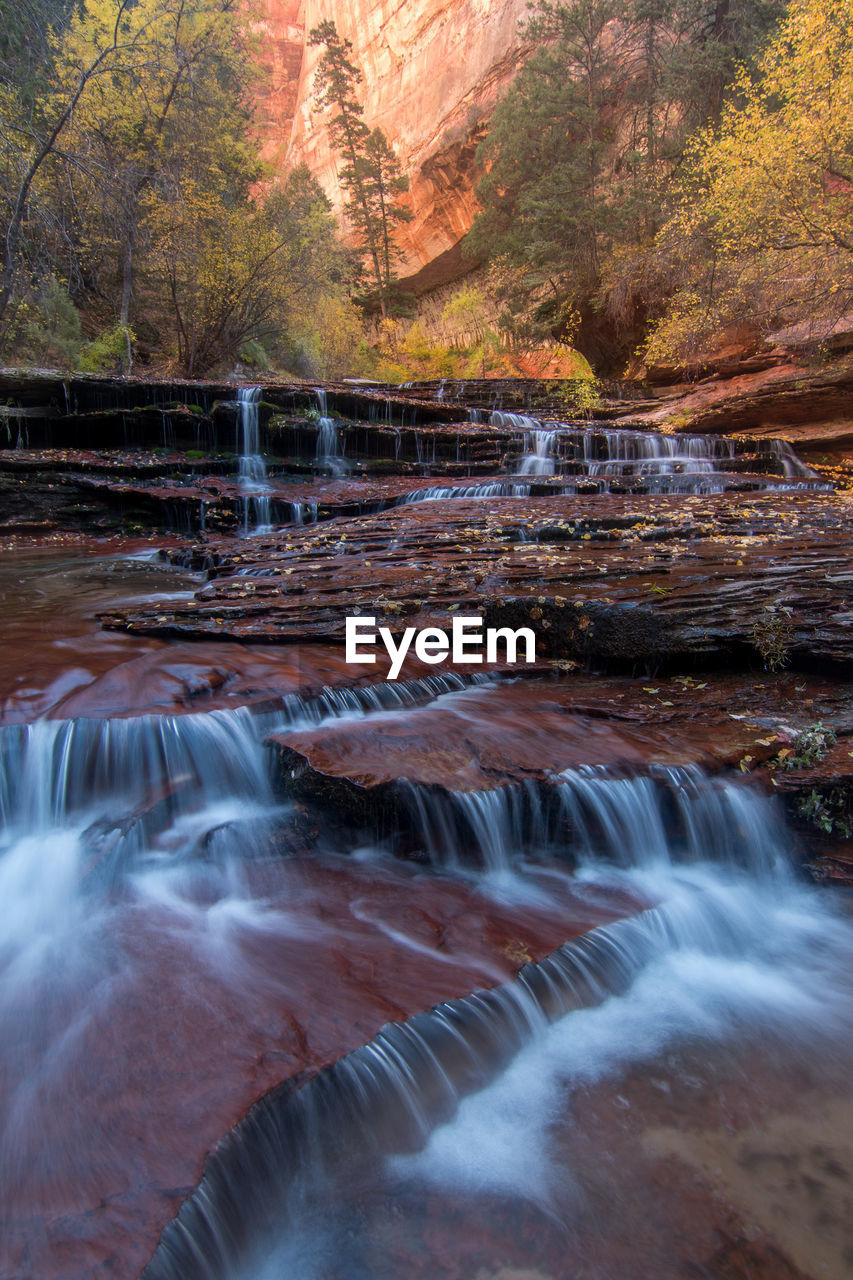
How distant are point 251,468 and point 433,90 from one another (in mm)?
41251

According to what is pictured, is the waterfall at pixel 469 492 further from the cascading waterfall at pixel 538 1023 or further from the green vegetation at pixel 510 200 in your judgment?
the cascading waterfall at pixel 538 1023

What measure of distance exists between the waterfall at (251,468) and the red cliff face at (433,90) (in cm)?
2419

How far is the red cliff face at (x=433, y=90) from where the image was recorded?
36.6m

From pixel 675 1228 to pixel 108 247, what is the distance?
2609 centimetres

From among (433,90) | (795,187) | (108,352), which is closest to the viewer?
(795,187)

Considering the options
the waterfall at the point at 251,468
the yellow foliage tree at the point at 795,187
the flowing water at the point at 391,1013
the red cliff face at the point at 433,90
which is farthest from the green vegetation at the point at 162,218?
the flowing water at the point at 391,1013

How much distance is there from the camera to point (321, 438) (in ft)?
51.2

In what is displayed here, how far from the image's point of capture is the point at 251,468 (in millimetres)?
14359

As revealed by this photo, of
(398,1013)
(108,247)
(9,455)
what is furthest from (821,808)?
(108,247)

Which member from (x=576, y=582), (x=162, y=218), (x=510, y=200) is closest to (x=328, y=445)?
(x=162, y=218)

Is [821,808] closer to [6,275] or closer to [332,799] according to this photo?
[332,799]

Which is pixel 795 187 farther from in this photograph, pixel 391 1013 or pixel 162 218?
pixel 391 1013

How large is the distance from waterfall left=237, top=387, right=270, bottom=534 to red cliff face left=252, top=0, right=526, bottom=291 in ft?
79.4

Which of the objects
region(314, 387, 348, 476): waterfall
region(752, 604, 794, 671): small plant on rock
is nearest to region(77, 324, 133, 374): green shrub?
region(314, 387, 348, 476): waterfall
